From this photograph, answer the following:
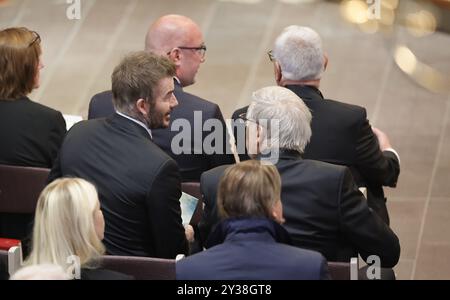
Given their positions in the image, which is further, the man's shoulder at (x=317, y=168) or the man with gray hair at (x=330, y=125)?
the man with gray hair at (x=330, y=125)

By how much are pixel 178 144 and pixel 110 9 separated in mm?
4669

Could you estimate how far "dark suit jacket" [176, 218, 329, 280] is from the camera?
4.02m

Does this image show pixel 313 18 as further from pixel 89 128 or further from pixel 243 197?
pixel 243 197

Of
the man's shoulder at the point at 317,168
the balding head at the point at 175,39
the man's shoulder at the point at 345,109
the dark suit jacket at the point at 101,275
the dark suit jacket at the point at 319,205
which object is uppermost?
the balding head at the point at 175,39

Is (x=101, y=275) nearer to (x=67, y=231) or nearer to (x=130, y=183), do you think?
(x=67, y=231)

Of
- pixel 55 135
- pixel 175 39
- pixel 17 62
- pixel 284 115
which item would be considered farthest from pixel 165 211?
pixel 175 39

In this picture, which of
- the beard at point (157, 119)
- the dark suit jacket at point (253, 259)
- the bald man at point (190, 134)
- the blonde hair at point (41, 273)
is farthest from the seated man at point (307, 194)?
the blonde hair at point (41, 273)

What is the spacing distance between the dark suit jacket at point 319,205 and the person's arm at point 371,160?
0.68 m

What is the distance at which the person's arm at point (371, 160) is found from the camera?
5.35 meters

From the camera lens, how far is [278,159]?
4.69 meters

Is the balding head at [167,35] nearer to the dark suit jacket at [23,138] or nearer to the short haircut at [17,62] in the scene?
the short haircut at [17,62]

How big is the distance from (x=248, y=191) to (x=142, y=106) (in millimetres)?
1034

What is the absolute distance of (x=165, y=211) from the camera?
186 inches
